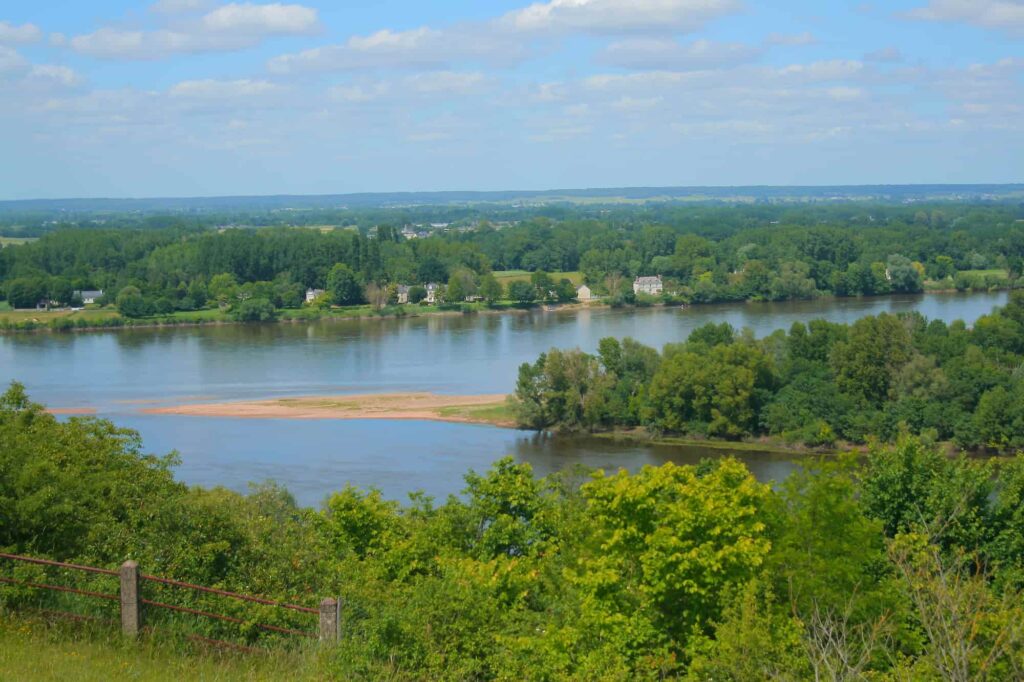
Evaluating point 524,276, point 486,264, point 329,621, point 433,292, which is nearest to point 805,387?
point 329,621

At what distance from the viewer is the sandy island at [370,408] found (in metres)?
24.5

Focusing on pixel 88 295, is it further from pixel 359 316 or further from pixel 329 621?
pixel 329 621

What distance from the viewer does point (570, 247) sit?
63.8m

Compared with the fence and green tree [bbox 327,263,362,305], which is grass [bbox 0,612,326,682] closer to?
the fence

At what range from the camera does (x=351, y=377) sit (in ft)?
96.9

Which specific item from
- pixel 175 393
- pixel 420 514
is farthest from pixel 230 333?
pixel 420 514

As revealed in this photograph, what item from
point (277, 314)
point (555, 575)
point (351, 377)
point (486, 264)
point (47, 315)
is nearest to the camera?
point (555, 575)

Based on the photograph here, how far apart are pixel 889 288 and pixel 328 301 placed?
23.5 m

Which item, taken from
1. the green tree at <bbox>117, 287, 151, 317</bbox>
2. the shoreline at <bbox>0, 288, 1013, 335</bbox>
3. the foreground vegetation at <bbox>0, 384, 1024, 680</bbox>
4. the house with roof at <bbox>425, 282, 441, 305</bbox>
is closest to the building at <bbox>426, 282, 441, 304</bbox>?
→ the house with roof at <bbox>425, 282, 441, 305</bbox>

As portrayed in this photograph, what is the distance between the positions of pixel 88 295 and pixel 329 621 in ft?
155

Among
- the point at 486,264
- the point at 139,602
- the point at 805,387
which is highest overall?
the point at 139,602

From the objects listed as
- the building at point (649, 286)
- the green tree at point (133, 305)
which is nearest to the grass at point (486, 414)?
the green tree at point (133, 305)

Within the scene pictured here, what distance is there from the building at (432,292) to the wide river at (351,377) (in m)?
4.24

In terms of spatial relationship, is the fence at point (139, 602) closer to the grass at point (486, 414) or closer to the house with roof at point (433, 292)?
the grass at point (486, 414)
